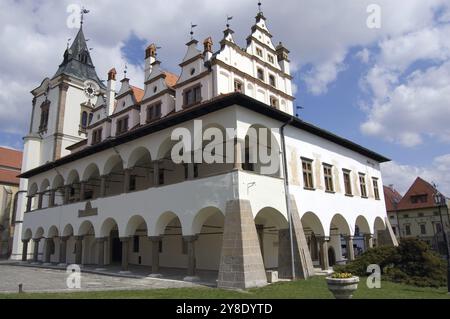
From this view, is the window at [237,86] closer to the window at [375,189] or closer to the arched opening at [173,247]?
the arched opening at [173,247]

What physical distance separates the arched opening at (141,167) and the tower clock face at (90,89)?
19722mm

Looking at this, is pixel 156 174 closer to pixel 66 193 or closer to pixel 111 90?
pixel 66 193

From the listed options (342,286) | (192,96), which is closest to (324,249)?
(342,286)

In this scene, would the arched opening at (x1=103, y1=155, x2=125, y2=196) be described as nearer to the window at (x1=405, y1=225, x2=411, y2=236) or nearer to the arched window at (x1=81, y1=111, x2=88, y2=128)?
the arched window at (x1=81, y1=111, x2=88, y2=128)

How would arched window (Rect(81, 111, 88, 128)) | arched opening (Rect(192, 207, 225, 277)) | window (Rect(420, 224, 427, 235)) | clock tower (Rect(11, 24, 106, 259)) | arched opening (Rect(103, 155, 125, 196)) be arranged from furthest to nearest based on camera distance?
window (Rect(420, 224, 427, 235)), arched window (Rect(81, 111, 88, 128)), clock tower (Rect(11, 24, 106, 259)), arched opening (Rect(103, 155, 125, 196)), arched opening (Rect(192, 207, 225, 277))

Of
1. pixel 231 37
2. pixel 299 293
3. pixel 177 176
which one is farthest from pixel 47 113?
pixel 299 293

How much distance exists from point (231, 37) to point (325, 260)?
1516cm

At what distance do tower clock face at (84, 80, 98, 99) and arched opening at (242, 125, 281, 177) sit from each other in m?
29.0

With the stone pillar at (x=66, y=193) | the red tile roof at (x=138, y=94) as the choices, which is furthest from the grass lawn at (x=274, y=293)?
the red tile roof at (x=138, y=94)

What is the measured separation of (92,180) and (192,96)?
1229cm

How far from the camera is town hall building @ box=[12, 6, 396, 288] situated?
1688 cm

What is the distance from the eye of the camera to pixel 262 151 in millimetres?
20172

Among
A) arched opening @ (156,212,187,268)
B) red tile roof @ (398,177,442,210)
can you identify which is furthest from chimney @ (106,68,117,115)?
red tile roof @ (398,177,442,210)
